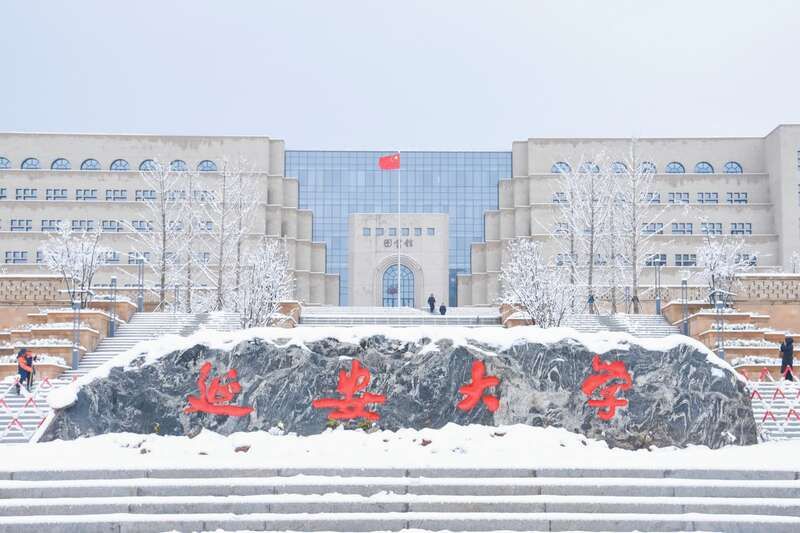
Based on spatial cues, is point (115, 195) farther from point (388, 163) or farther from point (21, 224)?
point (388, 163)

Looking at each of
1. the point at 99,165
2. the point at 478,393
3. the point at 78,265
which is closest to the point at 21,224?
the point at 99,165

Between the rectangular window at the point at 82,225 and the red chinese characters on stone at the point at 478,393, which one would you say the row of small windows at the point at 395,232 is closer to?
the rectangular window at the point at 82,225

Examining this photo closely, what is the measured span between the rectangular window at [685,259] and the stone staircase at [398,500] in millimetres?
41866

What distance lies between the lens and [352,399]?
12.8m

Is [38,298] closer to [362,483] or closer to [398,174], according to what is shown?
[362,483]

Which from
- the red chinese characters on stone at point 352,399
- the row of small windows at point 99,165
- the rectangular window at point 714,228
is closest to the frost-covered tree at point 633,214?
the rectangular window at point 714,228

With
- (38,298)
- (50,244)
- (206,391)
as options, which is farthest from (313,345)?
(50,244)

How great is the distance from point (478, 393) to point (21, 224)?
4401 cm

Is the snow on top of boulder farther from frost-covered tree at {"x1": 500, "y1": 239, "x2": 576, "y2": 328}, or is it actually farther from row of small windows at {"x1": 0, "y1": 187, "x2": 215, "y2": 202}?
row of small windows at {"x1": 0, "y1": 187, "x2": 215, "y2": 202}

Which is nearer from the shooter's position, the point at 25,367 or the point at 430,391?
the point at 430,391

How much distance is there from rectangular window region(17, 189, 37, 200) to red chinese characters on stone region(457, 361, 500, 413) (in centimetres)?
4447

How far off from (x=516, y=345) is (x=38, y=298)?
781 inches

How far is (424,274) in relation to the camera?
146 feet

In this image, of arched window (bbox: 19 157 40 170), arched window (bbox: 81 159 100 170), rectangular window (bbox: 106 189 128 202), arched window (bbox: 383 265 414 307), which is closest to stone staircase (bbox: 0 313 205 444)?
arched window (bbox: 383 265 414 307)
